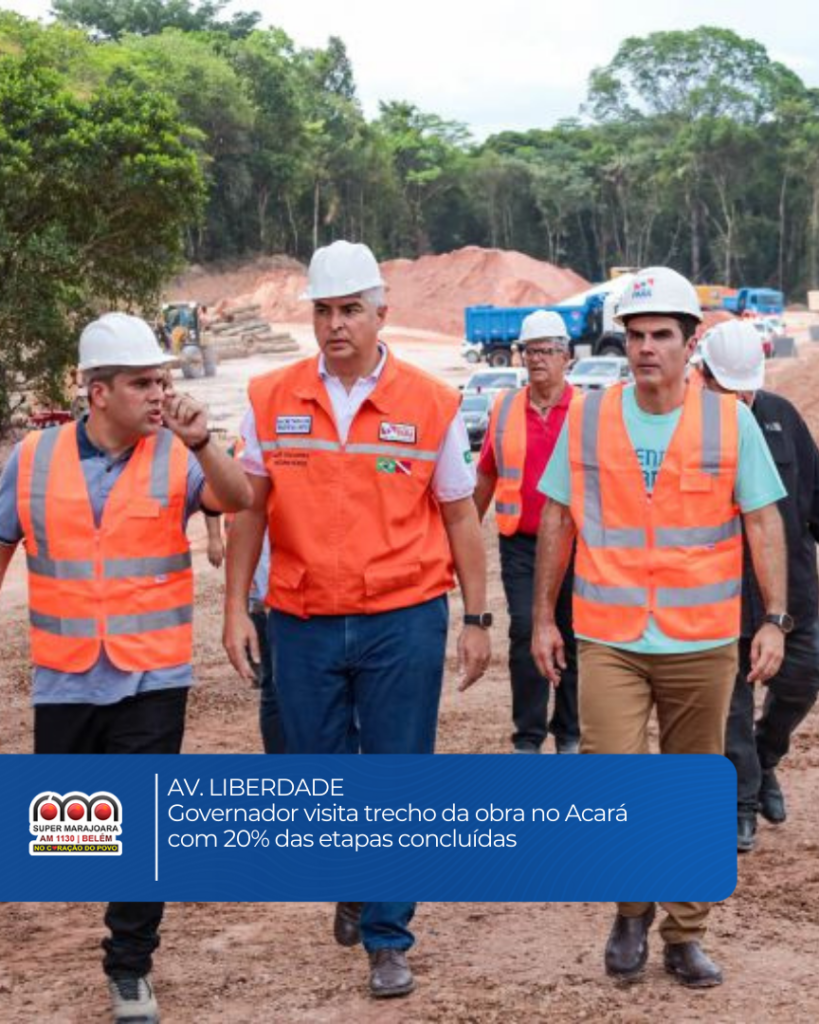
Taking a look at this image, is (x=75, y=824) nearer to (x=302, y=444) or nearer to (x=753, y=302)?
(x=302, y=444)

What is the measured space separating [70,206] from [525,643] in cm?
1349

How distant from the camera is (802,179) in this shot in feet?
313

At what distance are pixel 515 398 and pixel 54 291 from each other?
11987 millimetres

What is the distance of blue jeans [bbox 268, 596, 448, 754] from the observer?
5.26 metres

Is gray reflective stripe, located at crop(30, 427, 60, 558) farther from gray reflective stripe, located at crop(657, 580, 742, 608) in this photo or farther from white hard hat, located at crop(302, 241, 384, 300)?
gray reflective stripe, located at crop(657, 580, 742, 608)

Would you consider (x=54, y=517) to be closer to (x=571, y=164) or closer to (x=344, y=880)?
(x=344, y=880)

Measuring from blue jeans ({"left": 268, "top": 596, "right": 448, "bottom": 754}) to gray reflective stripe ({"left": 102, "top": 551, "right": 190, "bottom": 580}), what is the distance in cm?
45

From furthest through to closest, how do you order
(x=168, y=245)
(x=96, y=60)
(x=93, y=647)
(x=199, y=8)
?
(x=199, y=8) → (x=96, y=60) → (x=168, y=245) → (x=93, y=647)

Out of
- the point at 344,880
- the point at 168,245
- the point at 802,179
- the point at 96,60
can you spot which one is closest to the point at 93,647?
the point at 344,880

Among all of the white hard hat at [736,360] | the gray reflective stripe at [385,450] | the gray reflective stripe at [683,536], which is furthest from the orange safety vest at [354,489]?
the white hard hat at [736,360]

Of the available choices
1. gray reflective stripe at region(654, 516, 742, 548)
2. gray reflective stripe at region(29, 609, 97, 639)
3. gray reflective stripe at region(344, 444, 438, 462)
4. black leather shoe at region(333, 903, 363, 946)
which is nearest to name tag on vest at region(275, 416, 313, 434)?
gray reflective stripe at region(344, 444, 438, 462)

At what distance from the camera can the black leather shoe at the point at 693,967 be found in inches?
204

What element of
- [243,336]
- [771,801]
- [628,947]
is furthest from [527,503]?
[243,336]

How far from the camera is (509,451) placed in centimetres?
831
